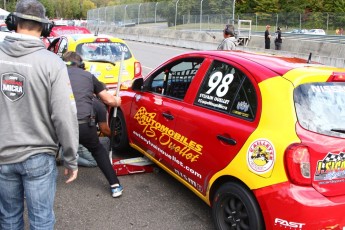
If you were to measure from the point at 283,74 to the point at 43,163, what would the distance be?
1.94 metres

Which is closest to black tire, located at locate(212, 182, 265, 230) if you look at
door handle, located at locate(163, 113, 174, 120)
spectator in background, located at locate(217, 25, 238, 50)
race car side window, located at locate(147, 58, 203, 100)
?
door handle, located at locate(163, 113, 174, 120)

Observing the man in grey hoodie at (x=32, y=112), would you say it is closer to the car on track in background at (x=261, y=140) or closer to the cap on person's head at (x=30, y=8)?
the cap on person's head at (x=30, y=8)

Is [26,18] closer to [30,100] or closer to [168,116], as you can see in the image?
[30,100]

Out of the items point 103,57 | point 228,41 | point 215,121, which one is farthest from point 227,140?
point 103,57

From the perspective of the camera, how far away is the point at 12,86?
2160 mm

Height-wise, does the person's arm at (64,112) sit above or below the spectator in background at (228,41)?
below

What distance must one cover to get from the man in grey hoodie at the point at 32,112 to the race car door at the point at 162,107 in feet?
5.86

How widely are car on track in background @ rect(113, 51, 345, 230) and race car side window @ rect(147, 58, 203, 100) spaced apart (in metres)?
0.04

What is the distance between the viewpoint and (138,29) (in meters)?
39.9

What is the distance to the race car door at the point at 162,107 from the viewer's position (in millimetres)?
4078

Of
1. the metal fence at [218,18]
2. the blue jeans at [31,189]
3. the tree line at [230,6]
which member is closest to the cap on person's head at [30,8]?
the blue jeans at [31,189]

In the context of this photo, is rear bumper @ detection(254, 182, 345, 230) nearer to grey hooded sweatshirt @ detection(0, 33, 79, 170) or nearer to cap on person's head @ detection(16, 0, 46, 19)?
grey hooded sweatshirt @ detection(0, 33, 79, 170)

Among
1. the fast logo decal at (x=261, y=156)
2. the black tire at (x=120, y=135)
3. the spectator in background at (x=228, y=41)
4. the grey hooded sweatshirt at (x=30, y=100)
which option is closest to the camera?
the grey hooded sweatshirt at (x=30, y=100)

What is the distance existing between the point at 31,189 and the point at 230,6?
33.2m
